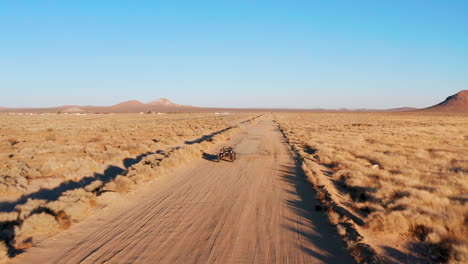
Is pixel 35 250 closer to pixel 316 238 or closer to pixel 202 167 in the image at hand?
pixel 316 238

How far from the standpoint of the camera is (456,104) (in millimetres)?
179625

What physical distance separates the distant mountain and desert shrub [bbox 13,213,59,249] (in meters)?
220

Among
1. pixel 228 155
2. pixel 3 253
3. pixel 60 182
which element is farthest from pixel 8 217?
pixel 228 155

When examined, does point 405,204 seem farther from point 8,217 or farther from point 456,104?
point 456,104

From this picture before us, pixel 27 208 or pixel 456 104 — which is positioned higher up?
pixel 456 104

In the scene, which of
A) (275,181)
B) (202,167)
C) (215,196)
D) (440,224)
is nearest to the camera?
(440,224)

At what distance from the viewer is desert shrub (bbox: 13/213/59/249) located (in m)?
6.02

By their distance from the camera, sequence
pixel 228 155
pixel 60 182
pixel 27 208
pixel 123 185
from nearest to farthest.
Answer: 1. pixel 27 208
2. pixel 123 185
3. pixel 60 182
4. pixel 228 155

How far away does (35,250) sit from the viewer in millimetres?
5824

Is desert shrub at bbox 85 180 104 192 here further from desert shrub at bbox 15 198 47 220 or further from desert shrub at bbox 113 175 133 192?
desert shrub at bbox 15 198 47 220

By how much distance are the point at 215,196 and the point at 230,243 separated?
3.60 metres

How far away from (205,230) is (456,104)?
234199mm

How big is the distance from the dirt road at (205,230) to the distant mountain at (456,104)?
21412cm

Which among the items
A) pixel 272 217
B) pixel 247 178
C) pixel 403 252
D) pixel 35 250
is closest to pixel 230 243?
pixel 272 217
